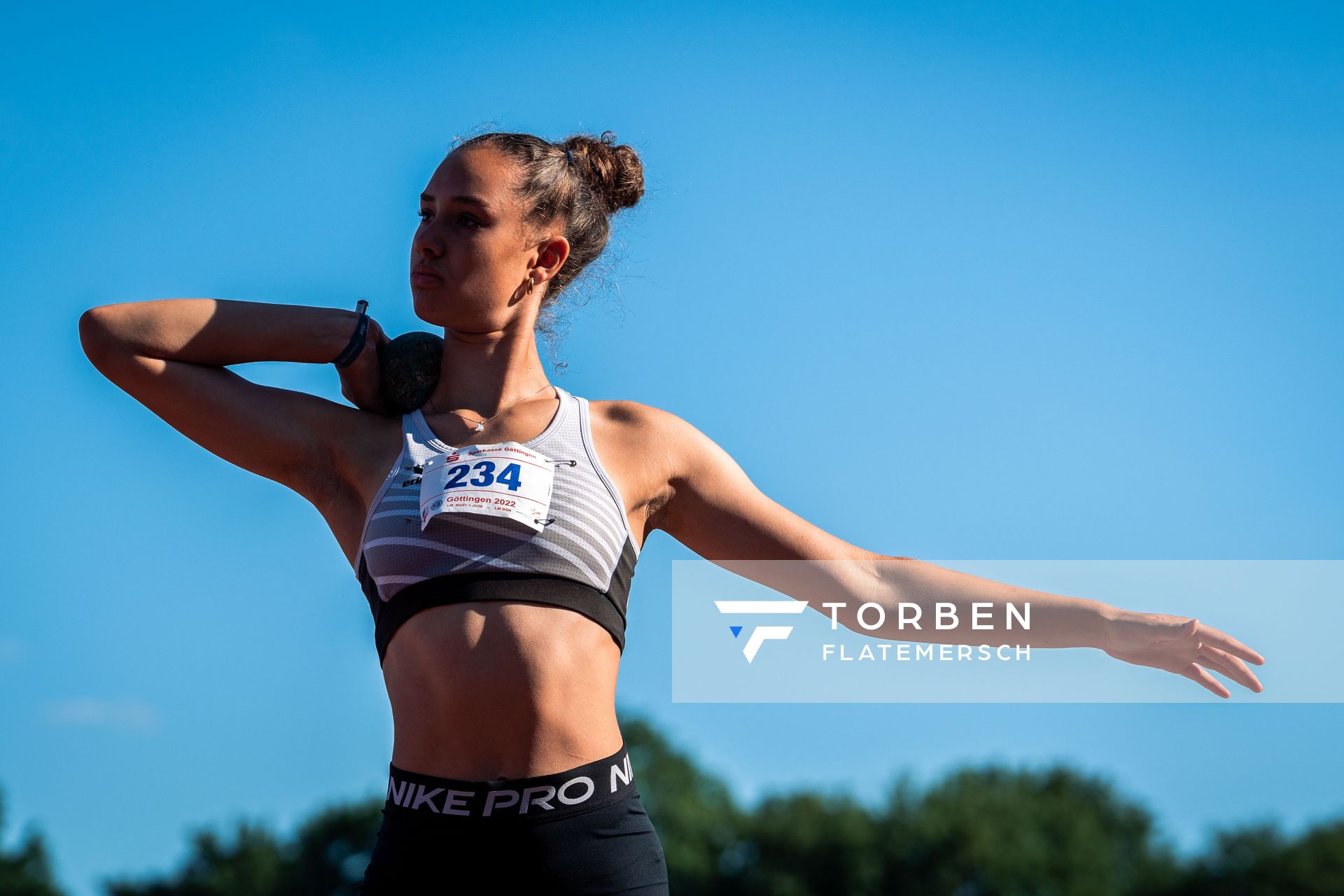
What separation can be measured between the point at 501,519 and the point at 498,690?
483 mm

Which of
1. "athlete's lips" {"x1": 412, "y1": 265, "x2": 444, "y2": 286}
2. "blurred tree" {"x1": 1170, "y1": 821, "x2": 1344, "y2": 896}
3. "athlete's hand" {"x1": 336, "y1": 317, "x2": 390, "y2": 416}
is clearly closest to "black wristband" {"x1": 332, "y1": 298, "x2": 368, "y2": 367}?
"athlete's hand" {"x1": 336, "y1": 317, "x2": 390, "y2": 416}

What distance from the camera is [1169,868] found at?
51.3 metres

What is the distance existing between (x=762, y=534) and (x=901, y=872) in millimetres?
42652

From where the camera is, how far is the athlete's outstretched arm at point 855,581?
164 inches

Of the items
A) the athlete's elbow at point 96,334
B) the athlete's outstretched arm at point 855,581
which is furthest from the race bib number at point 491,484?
the athlete's elbow at point 96,334

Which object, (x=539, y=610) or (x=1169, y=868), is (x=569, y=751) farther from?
(x=1169, y=868)

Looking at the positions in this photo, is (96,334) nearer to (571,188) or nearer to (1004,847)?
(571,188)

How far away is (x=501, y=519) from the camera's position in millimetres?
3711

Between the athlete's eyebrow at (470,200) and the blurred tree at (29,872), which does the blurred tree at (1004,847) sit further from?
the athlete's eyebrow at (470,200)

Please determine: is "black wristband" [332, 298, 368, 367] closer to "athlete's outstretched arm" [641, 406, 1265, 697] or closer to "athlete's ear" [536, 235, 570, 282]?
"athlete's ear" [536, 235, 570, 282]

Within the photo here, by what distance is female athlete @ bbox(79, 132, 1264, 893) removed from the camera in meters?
3.53

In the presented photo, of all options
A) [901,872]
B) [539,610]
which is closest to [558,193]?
[539,610]

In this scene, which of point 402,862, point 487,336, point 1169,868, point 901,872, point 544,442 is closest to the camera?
point 402,862

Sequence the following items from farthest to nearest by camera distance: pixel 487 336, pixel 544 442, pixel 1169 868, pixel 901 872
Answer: pixel 1169 868
pixel 901 872
pixel 487 336
pixel 544 442
